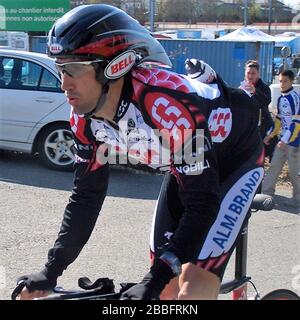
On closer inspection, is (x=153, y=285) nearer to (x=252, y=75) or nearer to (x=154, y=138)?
(x=154, y=138)

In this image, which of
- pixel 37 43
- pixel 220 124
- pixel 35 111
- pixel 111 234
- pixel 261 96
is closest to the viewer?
pixel 220 124

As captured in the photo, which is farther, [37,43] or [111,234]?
[37,43]

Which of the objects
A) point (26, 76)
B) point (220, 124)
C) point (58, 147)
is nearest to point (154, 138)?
point (220, 124)

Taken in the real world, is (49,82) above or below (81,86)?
below

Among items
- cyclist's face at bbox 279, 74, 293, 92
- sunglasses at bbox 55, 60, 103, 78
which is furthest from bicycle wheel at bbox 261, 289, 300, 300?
cyclist's face at bbox 279, 74, 293, 92

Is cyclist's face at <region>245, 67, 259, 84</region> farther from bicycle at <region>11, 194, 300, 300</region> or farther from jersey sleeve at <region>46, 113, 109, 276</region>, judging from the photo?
jersey sleeve at <region>46, 113, 109, 276</region>

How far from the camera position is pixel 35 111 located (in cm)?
824

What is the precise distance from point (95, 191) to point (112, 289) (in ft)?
1.63

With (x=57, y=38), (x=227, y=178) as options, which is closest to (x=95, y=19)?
(x=57, y=38)

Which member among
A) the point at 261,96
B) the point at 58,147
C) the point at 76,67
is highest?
the point at 76,67

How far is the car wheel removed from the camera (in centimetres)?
805

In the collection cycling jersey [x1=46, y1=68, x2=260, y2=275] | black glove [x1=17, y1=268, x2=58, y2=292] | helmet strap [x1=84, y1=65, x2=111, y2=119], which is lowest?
black glove [x1=17, y1=268, x2=58, y2=292]

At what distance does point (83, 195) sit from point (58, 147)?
580cm
